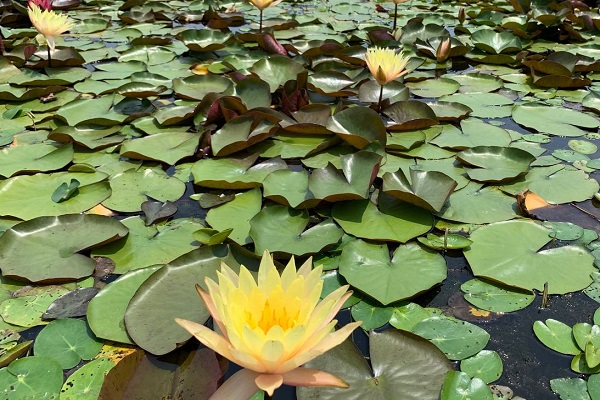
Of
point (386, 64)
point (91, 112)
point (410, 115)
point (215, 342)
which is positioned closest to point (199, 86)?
point (91, 112)

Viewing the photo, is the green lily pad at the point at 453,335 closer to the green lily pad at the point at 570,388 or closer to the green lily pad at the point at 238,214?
the green lily pad at the point at 570,388

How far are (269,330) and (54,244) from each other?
1305 millimetres

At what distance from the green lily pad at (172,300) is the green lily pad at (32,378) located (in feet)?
0.78

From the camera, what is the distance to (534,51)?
15.1ft

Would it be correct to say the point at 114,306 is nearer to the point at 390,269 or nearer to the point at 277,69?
the point at 390,269

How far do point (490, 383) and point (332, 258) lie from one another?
0.74m

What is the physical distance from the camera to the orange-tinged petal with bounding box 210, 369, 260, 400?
111 centimetres

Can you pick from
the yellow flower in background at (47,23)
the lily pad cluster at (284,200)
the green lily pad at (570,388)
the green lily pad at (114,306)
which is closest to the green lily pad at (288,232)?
the lily pad cluster at (284,200)

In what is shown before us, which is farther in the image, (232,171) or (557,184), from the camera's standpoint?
(232,171)

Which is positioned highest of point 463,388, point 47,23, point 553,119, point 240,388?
point 47,23

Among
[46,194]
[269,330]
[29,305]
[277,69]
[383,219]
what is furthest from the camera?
[277,69]

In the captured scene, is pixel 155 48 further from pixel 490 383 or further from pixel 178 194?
pixel 490 383

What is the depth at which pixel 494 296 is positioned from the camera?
175 cm

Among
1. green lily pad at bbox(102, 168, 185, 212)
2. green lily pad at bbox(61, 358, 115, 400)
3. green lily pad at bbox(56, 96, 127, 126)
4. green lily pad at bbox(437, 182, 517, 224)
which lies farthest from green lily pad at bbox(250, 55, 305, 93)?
green lily pad at bbox(61, 358, 115, 400)
